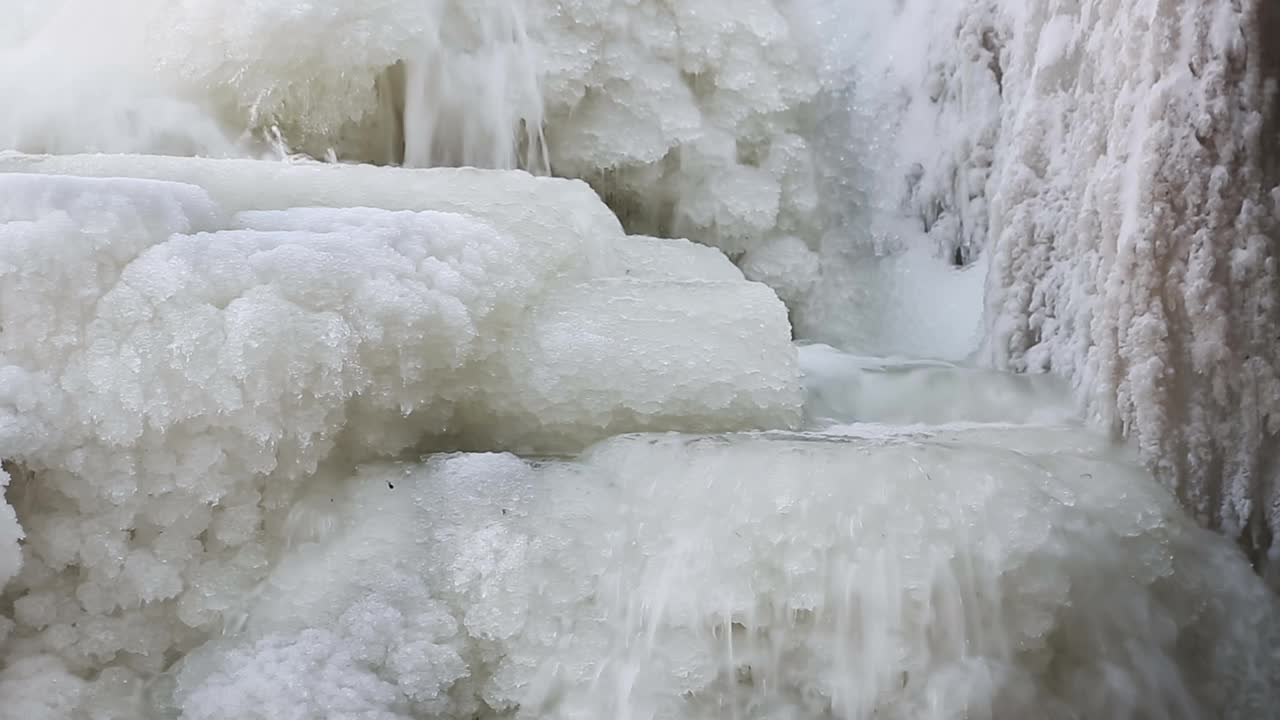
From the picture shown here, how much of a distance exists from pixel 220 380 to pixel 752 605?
0.73 meters

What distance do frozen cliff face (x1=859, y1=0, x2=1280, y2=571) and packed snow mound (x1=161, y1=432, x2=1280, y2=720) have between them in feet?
0.63

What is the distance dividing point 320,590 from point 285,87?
1493mm

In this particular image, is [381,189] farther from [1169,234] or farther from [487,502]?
[1169,234]

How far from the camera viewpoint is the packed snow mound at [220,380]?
1.39 metres

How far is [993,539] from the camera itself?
4.84 feet

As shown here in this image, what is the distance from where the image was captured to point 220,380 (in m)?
1.42

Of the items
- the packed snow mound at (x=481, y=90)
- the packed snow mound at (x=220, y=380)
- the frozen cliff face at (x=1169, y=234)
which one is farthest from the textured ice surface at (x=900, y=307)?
the packed snow mound at (x=220, y=380)

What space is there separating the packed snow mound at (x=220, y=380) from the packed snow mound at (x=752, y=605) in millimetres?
108

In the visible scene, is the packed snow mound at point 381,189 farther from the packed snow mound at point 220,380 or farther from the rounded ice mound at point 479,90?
the rounded ice mound at point 479,90

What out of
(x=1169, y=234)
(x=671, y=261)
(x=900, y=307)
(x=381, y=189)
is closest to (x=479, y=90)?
(x=671, y=261)

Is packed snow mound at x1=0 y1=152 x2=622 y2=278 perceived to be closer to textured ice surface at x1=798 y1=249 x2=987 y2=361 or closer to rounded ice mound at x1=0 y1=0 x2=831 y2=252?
rounded ice mound at x1=0 y1=0 x2=831 y2=252

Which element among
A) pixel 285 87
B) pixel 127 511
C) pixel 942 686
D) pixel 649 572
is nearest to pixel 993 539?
pixel 942 686

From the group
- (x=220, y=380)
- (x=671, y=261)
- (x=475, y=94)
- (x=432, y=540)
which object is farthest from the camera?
(x=475, y=94)

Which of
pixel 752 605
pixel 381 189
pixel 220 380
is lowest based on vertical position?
pixel 752 605
